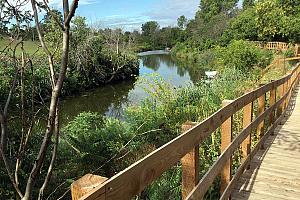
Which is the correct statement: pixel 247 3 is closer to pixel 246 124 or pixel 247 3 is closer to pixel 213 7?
pixel 213 7

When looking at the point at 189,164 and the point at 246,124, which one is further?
the point at 246,124

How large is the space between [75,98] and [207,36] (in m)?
43.2

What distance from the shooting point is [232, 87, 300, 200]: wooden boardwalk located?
12.3ft

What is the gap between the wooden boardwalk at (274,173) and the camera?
3736mm

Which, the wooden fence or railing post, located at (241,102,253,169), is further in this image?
the wooden fence

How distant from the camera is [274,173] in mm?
4344

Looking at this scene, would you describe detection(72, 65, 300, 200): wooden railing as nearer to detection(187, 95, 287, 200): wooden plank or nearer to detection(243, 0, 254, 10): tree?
detection(187, 95, 287, 200): wooden plank

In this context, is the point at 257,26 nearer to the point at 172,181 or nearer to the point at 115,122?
the point at 115,122

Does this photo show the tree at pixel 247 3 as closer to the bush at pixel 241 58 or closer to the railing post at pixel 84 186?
the bush at pixel 241 58

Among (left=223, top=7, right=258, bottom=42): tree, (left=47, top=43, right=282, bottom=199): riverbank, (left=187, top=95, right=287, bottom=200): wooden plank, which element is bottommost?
(left=47, top=43, right=282, bottom=199): riverbank

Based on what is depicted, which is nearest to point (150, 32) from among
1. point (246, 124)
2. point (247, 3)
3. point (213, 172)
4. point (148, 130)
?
point (247, 3)

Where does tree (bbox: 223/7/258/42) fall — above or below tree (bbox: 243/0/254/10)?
below

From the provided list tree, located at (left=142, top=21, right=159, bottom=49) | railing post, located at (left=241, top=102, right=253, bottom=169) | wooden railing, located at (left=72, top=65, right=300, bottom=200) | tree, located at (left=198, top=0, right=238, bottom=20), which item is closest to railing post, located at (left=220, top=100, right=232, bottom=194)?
wooden railing, located at (left=72, top=65, right=300, bottom=200)

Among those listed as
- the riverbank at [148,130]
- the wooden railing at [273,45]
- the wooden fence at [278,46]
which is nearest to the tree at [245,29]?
the wooden railing at [273,45]
